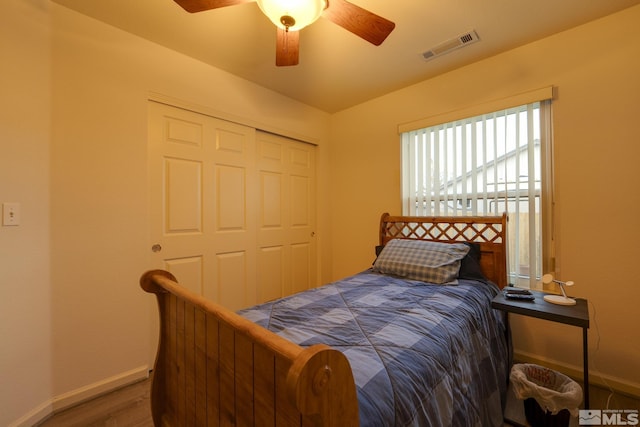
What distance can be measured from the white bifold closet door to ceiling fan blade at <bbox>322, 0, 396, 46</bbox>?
148cm

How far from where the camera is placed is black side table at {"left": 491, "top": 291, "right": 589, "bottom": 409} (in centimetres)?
137

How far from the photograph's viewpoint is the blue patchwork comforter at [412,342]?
0.90 meters

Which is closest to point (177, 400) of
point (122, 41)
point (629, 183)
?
point (122, 41)

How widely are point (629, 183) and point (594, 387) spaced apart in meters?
1.38

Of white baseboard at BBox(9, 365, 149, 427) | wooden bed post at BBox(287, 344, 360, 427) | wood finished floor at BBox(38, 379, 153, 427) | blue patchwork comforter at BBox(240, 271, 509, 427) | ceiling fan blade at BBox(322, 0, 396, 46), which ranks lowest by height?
wood finished floor at BBox(38, 379, 153, 427)

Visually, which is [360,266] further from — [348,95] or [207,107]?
[207,107]

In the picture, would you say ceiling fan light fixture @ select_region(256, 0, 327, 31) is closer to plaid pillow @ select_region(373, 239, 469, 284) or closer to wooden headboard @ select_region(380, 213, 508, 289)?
plaid pillow @ select_region(373, 239, 469, 284)

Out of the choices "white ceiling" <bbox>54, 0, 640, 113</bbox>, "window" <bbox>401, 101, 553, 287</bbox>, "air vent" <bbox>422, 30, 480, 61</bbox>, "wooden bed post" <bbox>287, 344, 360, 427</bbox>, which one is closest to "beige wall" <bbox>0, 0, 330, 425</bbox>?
"white ceiling" <bbox>54, 0, 640, 113</bbox>

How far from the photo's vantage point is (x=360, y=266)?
3219mm

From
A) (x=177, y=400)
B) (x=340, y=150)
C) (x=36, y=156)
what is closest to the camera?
(x=177, y=400)

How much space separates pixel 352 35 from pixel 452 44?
806 mm

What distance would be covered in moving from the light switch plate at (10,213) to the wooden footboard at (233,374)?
92 cm

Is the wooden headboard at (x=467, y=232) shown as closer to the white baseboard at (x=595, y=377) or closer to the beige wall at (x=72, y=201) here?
the white baseboard at (x=595, y=377)

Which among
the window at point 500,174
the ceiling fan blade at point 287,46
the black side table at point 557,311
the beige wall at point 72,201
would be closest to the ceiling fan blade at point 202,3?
the ceiling fan blade at point 287,46
